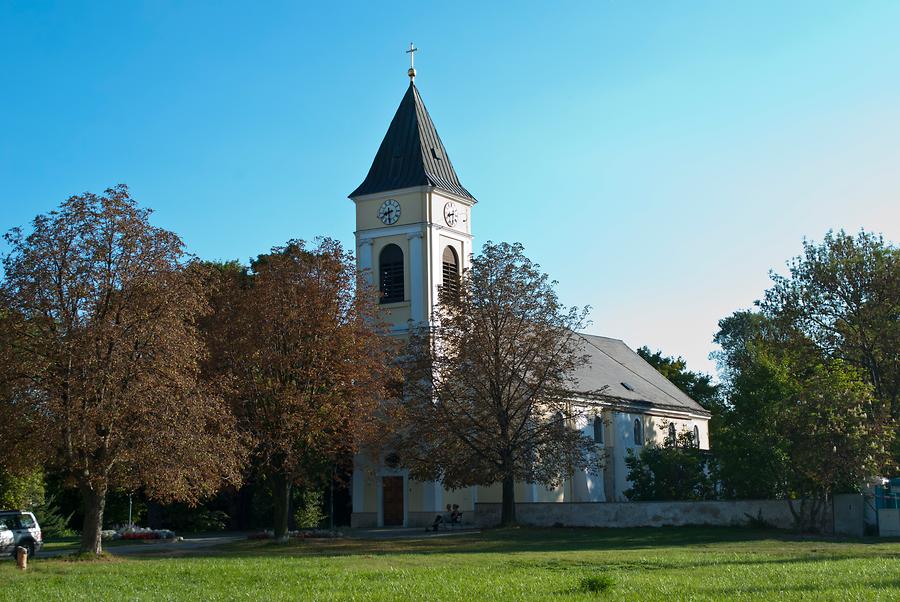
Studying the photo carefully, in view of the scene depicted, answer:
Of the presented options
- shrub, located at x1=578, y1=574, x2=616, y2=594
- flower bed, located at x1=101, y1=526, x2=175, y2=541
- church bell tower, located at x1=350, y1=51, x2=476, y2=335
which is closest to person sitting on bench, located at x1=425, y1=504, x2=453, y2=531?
church bell tower, located at x1=350, y1=51, x2=476, y2=335

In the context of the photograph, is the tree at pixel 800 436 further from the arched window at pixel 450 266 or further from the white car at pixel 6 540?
the white car at pixel 6 540

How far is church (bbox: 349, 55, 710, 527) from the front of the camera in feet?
166

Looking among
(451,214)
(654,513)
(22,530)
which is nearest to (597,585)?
(22,530)

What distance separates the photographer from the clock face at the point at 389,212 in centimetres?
5322

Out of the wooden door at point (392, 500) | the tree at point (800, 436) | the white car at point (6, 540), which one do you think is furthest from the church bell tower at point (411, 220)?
the white car at point (6, 540)

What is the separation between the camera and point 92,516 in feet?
101

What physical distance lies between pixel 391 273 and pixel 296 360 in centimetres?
1578

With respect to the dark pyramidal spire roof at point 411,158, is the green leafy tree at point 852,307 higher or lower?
lower

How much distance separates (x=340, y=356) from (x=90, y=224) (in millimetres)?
10854

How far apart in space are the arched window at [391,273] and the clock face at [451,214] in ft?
9.47

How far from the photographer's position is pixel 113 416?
98.5 ft

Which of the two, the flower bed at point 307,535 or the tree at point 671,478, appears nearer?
the flower bed at point 307,535

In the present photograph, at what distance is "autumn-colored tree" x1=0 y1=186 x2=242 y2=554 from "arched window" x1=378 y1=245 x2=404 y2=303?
2133 cm

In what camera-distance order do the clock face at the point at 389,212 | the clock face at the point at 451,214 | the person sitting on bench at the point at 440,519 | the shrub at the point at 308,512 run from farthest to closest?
the clock face at the point at 451,214, the clock face at the point at 389,212, the shrub at the point at 308,512, the person sitting on bench at the point at 440,519
